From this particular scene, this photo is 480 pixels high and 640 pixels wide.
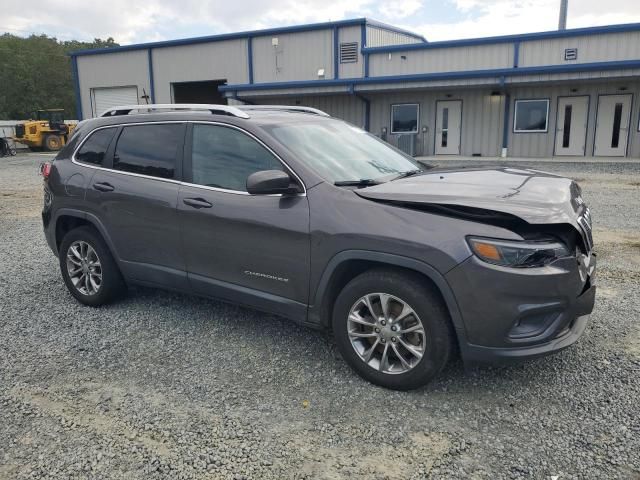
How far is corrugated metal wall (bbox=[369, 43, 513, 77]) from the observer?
2103 cm

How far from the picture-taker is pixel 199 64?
29.3 m

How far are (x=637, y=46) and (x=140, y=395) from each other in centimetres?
2117

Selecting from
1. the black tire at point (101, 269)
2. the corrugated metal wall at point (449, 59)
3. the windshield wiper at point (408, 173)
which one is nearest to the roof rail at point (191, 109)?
the black tire at point (101, 269)

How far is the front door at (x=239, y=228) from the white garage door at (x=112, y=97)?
2984cm

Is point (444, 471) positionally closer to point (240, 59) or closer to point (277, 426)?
point (277, 426)

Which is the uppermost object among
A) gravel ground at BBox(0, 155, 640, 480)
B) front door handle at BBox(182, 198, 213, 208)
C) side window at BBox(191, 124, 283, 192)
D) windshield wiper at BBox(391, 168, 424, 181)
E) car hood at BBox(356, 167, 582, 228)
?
side window at BBox(191, 124, 283, 192)

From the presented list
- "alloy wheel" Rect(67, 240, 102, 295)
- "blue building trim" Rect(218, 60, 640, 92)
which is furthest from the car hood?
"blue building trim" Rect(218, 60, 640, 92)

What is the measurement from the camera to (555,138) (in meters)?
21.1

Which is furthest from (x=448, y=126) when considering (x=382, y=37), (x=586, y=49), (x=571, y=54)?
(x=382, y=37)

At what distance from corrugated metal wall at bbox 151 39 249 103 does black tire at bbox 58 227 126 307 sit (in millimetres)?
A: 24361

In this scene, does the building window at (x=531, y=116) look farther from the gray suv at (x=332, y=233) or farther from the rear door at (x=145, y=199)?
the rear door at (x=145, y=199)

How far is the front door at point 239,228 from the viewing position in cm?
370

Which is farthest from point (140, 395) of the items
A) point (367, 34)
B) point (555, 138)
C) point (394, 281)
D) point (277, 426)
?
point (367, 34)

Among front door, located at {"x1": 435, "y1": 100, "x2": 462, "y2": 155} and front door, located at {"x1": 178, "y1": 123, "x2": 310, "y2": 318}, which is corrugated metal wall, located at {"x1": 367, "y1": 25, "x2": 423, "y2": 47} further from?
front door, located at {"x1": 178, "y1": 123, "x2": 310, "y2": 318}
